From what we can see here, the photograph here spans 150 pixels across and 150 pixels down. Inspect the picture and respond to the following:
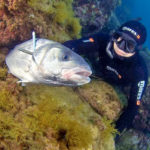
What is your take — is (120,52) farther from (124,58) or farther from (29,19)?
(29,19)

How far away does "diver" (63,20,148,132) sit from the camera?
4445 millimetres

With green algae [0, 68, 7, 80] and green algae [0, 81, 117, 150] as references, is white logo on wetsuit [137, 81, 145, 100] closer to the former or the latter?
green algae [0, 81, 117, 150]

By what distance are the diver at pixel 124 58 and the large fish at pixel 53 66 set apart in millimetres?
1671

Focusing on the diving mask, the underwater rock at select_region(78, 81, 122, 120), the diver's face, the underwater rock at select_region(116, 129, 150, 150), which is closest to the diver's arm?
the underwater rock at select_region(78, 81, 122, 120)

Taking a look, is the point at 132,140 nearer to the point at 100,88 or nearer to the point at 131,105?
the point at 131,105

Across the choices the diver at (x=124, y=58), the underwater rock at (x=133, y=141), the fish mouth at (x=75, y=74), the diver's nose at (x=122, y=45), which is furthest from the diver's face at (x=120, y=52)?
the underwater rock at (x=133, y=141)

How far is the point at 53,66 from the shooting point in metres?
2.70

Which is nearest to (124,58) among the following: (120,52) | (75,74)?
(120,52)

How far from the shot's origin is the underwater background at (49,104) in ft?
9.53

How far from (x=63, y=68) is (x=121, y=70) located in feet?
9.39

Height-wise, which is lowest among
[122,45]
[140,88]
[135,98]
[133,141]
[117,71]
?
[133,141]

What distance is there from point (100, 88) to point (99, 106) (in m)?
0.57

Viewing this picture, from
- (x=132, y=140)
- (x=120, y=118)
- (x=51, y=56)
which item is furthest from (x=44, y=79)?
(x=132, y=140)

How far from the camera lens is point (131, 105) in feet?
15.4
